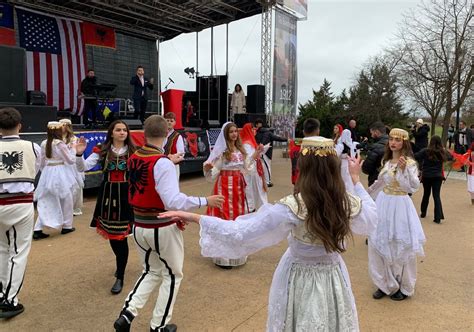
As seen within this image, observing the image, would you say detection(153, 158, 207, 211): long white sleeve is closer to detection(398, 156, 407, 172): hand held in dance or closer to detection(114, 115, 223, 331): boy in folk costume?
detection(114, 115, 223, 331): boy in folk costume

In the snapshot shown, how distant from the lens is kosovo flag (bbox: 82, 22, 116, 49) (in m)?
15.4

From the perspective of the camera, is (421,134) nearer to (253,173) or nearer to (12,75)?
(253,173)

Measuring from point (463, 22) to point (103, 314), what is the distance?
18495 mm

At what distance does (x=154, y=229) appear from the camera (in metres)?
3.01

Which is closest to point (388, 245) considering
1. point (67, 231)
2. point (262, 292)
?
point (262, 292)

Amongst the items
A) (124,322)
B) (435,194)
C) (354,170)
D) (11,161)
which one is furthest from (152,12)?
(354,170)

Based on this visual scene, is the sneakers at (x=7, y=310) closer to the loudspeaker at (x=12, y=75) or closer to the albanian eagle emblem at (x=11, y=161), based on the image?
the albanian eagle emblem at (x=11, y=161)

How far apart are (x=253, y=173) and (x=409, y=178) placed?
83.0 inches

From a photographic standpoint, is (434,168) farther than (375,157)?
Yes

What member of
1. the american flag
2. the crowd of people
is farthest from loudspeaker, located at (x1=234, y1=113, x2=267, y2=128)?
the crowd of people

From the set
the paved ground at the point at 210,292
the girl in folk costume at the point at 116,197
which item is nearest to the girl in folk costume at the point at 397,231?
the paved ground at the point at 210,292

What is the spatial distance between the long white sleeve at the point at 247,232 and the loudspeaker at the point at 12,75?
23.8 feet

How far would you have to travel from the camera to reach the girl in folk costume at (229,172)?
16.2ft

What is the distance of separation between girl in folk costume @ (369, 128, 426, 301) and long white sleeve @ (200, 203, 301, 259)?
2073 mm
